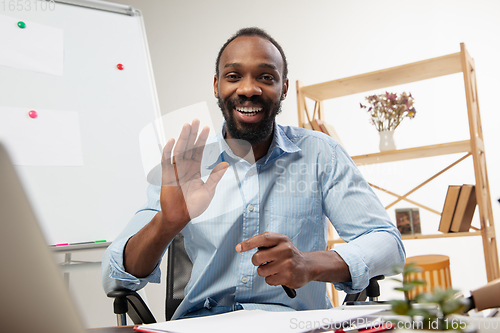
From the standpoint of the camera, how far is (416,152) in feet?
6.53

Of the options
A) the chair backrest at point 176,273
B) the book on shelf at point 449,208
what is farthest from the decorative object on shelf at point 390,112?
the chair backrest at point 176,273

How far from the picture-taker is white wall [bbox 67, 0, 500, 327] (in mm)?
2148

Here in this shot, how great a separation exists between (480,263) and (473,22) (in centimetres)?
135

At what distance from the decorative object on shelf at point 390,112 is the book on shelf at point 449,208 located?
0.36 metres

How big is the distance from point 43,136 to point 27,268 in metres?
1.29

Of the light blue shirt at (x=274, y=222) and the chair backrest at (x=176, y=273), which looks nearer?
the light blue shirt at (x=274, y=222)

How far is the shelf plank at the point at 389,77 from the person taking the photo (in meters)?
1.93

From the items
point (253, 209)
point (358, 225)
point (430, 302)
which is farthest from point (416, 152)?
point (430, 302)

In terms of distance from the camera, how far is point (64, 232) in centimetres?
134

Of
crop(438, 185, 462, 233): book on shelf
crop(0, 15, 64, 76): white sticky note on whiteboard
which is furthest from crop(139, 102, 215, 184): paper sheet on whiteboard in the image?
crop(438, 185, 462, 233): book on shelf

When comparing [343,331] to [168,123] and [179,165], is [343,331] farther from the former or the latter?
[168,123]

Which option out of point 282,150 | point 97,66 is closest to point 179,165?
point 282,150

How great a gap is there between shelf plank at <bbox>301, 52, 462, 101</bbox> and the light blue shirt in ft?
3.67

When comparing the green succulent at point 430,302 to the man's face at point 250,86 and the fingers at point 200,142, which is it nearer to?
the fingers at point 200,142
